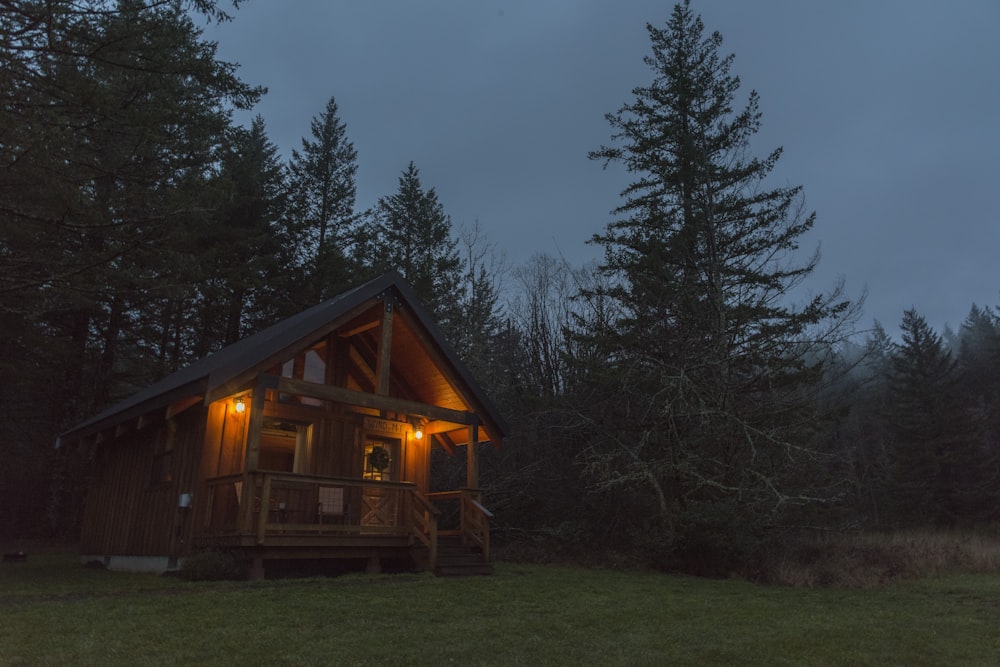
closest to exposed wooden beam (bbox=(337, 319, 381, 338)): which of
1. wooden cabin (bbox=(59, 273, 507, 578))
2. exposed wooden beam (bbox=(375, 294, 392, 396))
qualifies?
wooden cabin (bbox=(59, 273, 507, 578))

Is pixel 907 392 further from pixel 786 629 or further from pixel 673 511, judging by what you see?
pixel 786 629

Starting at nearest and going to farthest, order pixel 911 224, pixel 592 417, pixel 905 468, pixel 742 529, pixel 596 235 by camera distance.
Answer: pixel 742 529
pixel 592 417
pixel 596 235
pixel 905 468
pixel 911 224

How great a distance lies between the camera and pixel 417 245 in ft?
90.2

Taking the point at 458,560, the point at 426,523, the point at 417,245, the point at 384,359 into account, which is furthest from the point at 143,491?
the point at 417,245

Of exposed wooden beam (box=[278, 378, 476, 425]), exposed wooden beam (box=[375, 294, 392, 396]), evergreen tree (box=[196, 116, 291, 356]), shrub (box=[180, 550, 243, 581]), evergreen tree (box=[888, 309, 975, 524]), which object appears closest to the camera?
shrub (box=[180, 550, 243, 581])

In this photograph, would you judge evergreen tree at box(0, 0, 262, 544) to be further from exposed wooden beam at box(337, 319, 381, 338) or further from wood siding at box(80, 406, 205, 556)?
exposed wooden beam at box(337, 319, 381, 338)

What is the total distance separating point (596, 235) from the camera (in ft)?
64.1

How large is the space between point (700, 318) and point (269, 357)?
34.8 ft

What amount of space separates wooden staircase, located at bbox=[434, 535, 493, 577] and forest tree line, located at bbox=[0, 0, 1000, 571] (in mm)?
3658

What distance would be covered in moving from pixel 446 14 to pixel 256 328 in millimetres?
181913

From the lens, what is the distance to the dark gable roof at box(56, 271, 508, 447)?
10.5 m

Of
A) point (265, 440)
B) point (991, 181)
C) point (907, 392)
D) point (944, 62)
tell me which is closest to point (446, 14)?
point (944, 62)

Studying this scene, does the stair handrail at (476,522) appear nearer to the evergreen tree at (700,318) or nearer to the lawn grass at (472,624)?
the lawn grass at (472,624)

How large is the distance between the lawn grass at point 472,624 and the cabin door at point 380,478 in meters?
1.69
